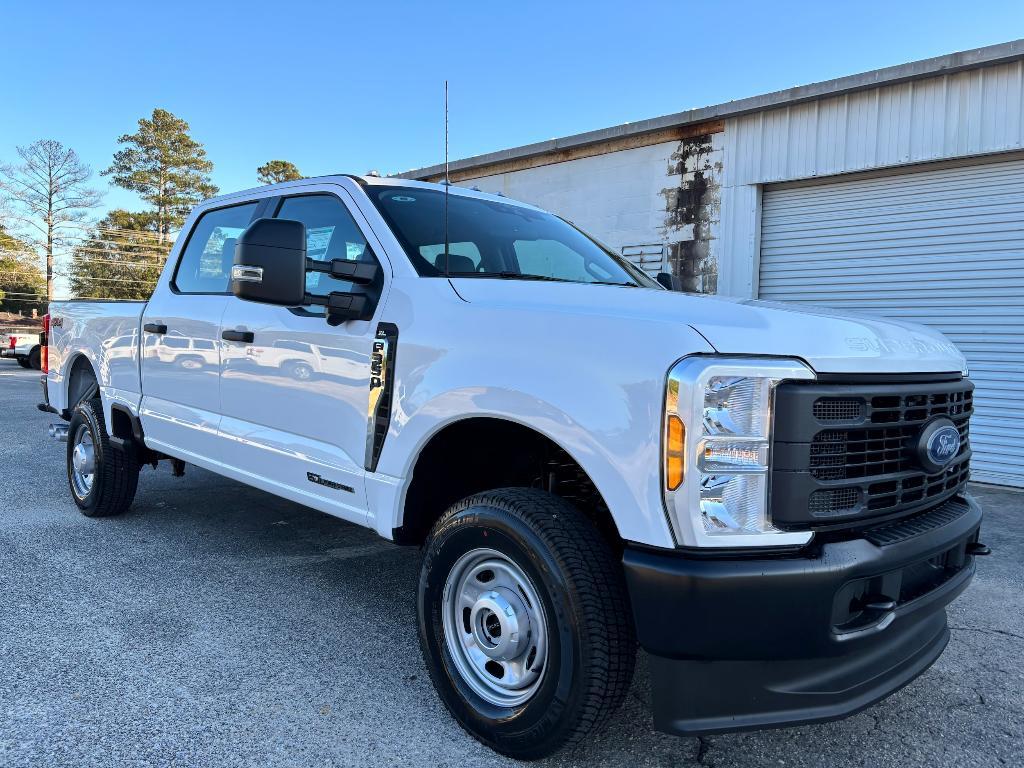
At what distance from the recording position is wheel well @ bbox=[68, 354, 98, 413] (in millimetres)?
5332

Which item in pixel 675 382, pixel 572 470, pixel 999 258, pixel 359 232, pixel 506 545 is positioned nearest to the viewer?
pixel 675 382

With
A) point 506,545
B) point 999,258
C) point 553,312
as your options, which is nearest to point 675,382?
point 553,312

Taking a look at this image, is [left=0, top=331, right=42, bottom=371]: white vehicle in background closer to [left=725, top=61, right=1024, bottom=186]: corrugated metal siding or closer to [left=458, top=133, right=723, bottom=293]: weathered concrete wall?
[left=458, top=133, right=723, bottom=293]: weathered concrete wall

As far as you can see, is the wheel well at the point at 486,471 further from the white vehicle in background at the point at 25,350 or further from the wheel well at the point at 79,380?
the white vehicle in background at the point at 25,350

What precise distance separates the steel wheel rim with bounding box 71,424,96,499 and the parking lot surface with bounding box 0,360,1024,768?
35 centimetres

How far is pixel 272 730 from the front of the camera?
2.51m

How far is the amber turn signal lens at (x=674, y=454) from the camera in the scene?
76.7 inches

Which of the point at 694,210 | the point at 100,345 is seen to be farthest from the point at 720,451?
the point at 694,210

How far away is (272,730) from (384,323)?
4.77 feet

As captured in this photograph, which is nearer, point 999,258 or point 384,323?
point 384,323

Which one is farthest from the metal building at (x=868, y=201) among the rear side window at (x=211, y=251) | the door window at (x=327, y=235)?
the door window at (x=327, y=235)

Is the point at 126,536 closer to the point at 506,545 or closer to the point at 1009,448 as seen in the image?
the point at 506,545

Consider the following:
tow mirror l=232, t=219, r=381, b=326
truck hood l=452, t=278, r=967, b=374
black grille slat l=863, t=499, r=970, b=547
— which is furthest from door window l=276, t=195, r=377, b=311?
black grille slat l=863, t=499, r=970, b=547

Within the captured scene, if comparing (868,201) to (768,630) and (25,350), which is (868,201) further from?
(25,350)
